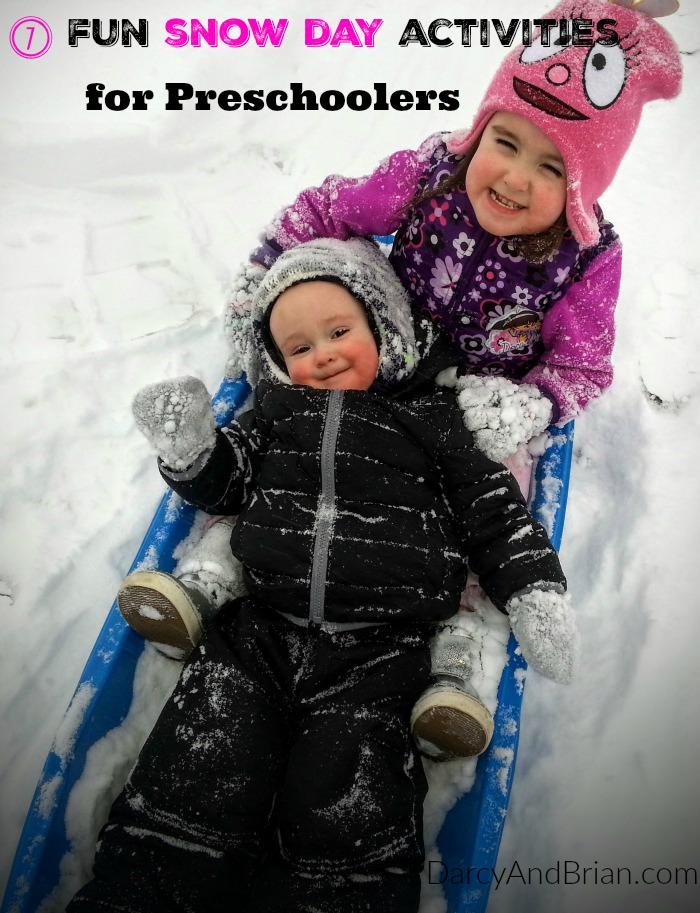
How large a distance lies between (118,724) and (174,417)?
1.92 feet

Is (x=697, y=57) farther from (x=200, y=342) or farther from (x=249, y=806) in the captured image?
(x=249, y=806)

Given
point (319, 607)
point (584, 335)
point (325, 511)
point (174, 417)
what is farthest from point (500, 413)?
point (174, 417)

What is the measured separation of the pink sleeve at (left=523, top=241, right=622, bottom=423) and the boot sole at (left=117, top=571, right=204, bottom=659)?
2.71 feet

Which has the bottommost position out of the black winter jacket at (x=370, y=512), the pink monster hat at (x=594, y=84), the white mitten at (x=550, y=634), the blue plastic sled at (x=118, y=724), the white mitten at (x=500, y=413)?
the blue plastic sled at (x=118, y=724)

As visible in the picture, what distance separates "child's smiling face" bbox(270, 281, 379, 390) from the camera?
1.16 m

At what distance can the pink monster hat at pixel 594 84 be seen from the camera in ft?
3.27

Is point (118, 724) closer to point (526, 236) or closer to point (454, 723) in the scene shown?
point (454, 723)

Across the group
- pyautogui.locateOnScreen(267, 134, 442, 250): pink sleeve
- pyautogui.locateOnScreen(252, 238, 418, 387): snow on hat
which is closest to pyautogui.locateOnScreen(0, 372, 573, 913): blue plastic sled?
pyautogui.locateOnScreen(252, 238, 418, 387): snow on hat

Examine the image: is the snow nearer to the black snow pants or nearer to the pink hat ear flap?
the black snow pants

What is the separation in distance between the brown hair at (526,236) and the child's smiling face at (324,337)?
0.93 ft

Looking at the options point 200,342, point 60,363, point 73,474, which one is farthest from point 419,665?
point 60,363
